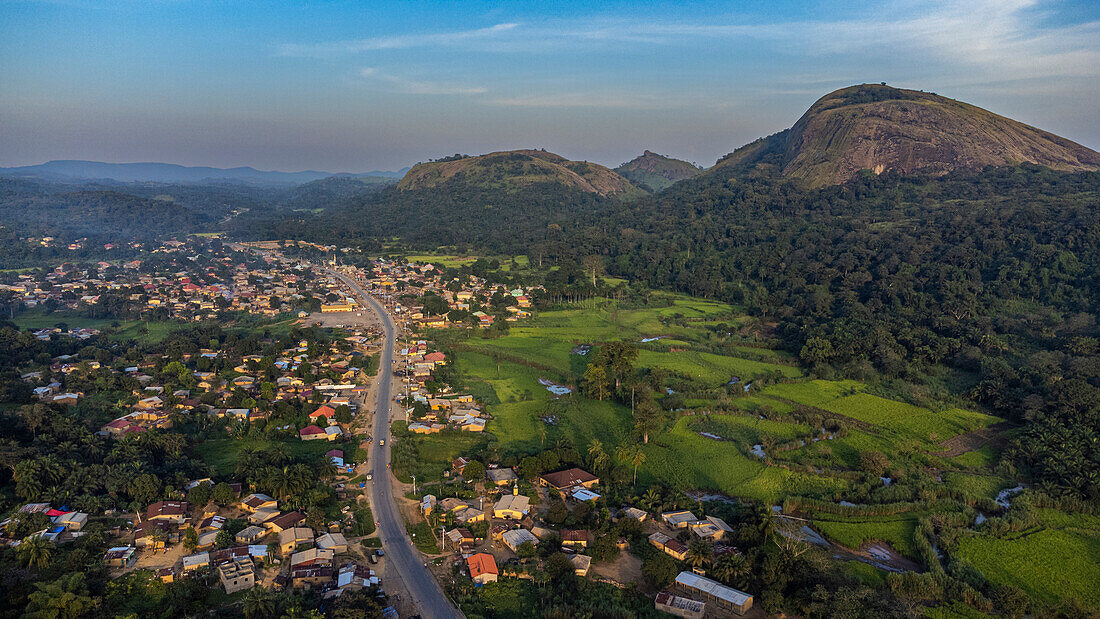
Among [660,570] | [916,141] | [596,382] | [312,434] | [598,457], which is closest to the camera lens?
[660,570]

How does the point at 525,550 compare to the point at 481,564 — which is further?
the point at 525,550

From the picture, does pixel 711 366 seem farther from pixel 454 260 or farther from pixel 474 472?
pixel 454 260

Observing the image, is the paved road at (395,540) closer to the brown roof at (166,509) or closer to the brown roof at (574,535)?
the brown roof at (574,535)

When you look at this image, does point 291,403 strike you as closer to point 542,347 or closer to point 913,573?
point 542,347

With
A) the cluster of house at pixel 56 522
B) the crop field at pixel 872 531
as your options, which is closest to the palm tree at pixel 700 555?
the crop field at pixel 872 531

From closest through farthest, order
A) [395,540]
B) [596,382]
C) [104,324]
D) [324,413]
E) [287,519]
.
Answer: [395,540] < [287,519] < [324,413] < [596,382] < [104,324]

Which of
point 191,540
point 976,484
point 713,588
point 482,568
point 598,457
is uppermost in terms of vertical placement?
point 598,457

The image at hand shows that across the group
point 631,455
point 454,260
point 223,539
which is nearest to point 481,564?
point 223,539
